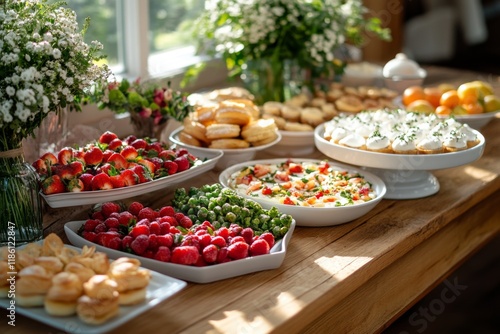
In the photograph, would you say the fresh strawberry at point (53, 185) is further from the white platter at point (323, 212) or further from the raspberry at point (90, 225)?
Answer: the white platter at point (323, 212)

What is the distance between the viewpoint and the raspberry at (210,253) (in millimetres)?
1432

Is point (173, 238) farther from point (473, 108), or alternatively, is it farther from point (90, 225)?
point (473, 108)

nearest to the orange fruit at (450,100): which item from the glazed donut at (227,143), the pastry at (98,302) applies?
the glazed donut at (227,143)

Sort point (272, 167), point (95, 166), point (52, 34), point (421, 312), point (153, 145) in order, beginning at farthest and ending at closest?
point (421, 312) → point (272, 167) → point (153, 145) → point (95, 166) → point (52, 34)

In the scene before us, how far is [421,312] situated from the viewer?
246 cm

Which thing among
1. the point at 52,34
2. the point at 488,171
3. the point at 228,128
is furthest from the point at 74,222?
the point at 488,171

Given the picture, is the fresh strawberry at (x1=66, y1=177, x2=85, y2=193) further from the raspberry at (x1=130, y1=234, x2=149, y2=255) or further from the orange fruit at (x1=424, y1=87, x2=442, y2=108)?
the orange fruit at (x1=424, y1=87, x2=442, y2=108)

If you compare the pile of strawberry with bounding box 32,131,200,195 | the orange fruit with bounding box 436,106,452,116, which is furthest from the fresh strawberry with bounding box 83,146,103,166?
the orange fruit with bounding box 436,106,452,116

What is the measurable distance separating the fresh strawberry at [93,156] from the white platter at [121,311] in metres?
0.44

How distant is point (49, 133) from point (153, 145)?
0.94 ft

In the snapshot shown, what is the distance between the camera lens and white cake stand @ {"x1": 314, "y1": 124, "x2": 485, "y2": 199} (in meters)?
1.89

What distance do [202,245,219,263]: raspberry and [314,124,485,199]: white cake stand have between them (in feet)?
2.05

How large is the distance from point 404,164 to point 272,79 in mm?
801

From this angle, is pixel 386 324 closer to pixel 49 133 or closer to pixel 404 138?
pixel 404 138
